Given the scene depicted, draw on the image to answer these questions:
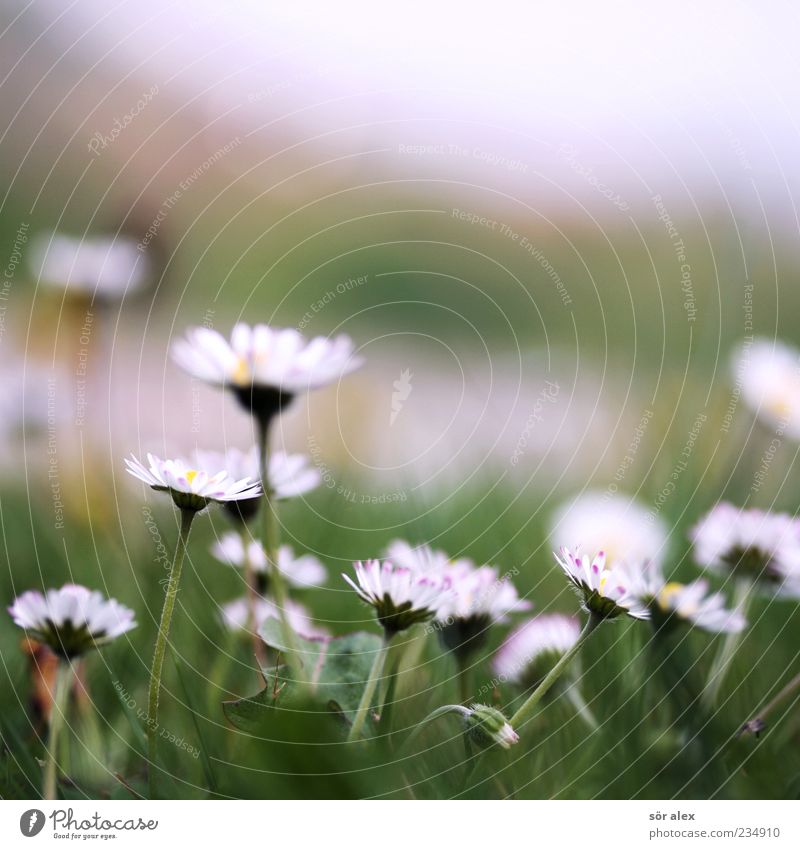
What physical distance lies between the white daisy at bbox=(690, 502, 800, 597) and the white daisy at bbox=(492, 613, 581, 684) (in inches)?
3.4

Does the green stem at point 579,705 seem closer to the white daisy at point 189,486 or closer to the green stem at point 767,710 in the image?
the green stem at point 767,710

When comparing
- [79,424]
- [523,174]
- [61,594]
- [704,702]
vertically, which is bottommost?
[704,702]

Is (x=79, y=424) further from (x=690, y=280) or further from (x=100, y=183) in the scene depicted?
(x=690, y=280)

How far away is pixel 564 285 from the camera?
24.6 inches

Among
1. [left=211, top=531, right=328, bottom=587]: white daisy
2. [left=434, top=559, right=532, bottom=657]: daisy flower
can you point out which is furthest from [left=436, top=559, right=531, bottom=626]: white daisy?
[left=211, top=531, right=328, bottom=587]: white daisy

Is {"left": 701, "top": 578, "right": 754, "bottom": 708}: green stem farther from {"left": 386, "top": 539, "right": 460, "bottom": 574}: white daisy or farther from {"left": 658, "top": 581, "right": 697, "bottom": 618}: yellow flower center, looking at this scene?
{"left": 386, "top": 539, "right": 460, "bottom": 574}: white daisy

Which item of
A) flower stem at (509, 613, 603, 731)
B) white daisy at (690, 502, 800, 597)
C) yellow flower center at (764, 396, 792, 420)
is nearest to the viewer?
flower stem at (509, 613, 603, 731)

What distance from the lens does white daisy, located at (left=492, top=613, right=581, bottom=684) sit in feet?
1.36

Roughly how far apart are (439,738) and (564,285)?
1.17 feet

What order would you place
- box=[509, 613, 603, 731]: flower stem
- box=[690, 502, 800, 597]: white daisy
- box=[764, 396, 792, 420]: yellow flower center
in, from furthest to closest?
box=[764, 396, 792, 420]: yellow flower center → box=[690, 502, 800, 597]: white daisy → box=[509, 613, 603, 731]: flower stem

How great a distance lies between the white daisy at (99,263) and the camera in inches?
21.0

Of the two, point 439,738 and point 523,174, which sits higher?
point 523,174

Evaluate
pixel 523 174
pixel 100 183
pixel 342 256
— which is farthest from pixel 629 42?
pixel 100 183

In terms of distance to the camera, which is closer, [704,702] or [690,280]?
[704,702]
